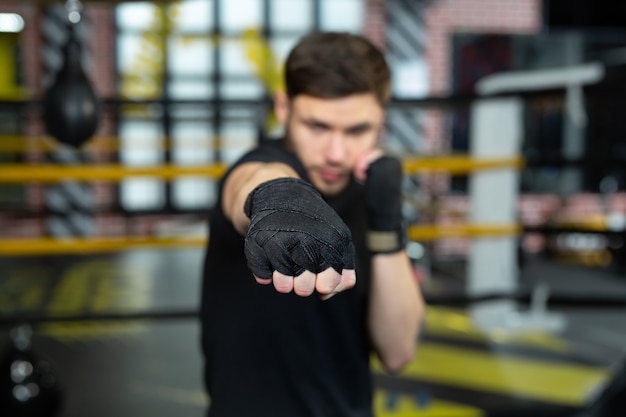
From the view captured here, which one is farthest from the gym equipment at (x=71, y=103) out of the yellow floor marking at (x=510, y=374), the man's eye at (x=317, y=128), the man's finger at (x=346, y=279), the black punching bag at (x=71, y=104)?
the yellow floor marking at (x=510, y=374)

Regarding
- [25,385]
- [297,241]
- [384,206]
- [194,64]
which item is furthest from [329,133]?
[194,64]

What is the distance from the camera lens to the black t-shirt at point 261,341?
0.97 m

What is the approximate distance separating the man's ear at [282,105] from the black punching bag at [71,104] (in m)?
0.60

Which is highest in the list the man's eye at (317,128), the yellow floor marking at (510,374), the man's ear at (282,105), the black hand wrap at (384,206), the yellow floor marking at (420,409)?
the man's ear at (282,105)

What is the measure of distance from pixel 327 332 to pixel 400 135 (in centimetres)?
531

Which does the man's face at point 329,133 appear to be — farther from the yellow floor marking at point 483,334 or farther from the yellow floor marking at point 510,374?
the yellow floor marking at point 483,334

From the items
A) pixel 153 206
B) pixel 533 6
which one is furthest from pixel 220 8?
pixel 533 6

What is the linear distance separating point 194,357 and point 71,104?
54.2 inches

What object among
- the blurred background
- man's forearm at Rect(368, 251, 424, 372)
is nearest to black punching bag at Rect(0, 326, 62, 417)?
the blurred background

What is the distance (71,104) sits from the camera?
1514mm

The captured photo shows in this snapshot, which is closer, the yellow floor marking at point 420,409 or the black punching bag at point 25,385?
the black punching bag at point 25,385

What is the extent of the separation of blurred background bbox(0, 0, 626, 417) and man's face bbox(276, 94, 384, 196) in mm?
1144

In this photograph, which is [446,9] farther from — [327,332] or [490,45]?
[327,332]

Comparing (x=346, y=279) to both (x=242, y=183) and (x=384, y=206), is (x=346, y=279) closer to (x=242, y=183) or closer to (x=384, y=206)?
(x=242, y=183)
